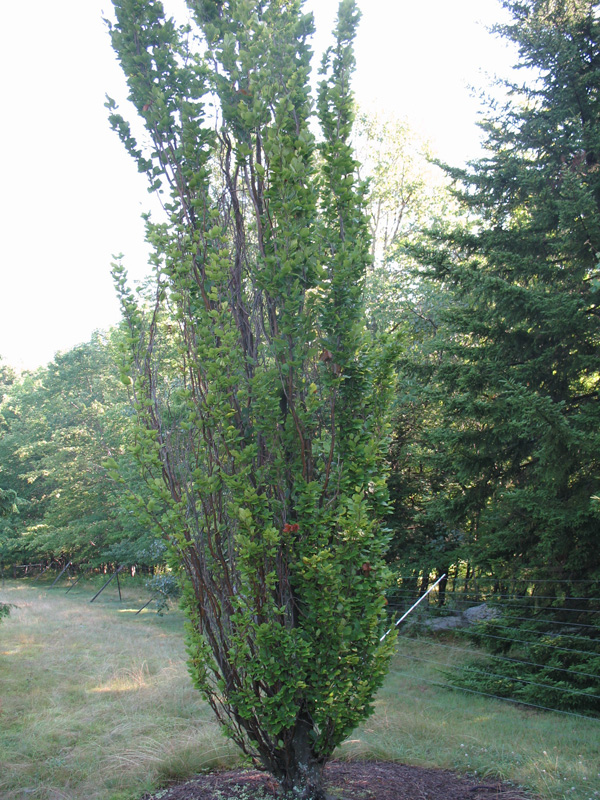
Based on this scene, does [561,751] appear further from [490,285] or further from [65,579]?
[65,579]

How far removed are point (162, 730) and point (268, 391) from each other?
4017 millimetres

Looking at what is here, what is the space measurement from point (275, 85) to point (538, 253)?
20.3 feet

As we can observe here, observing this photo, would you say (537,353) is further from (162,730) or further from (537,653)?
(162,730)

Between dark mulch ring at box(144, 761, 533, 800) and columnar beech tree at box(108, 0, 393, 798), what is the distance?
0.99 feet

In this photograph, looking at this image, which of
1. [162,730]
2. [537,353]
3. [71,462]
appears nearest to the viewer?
[162,730]

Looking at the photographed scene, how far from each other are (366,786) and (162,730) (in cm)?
272

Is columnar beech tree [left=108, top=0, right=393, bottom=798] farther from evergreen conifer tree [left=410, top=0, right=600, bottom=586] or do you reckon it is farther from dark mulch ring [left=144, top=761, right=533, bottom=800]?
evergreen conifer tree [left=410, top=0, right=600, bottom=586]

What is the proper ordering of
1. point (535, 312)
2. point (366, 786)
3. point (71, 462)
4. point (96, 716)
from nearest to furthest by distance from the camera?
1. point (366, 786)
2. point (96, 716)
3. point (535, 312)
4. point (71, 462)

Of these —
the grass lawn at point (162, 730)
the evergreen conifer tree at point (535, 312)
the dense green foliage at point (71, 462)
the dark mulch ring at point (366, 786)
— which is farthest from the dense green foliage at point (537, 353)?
the dense green foliage at point (71, 462)

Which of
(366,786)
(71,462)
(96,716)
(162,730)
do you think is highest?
(71,462)

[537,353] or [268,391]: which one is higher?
[537,353]

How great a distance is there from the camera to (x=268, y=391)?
9.69 feet

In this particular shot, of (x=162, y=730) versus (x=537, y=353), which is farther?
(x=537, y=353)

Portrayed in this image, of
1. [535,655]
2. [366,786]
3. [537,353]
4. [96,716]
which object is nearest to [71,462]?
[96,716]
